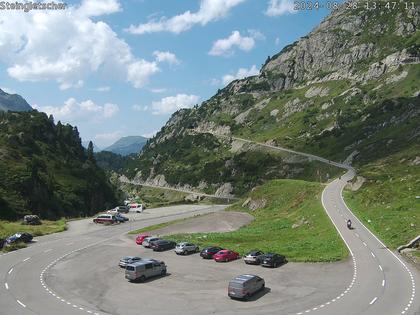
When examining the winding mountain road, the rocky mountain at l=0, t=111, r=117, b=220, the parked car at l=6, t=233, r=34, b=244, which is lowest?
the winding mountain road

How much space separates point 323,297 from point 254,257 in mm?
15892

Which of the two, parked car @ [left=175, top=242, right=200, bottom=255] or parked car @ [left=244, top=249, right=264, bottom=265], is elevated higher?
parked car @ [left=175, top=242, right=200, bottom=255]

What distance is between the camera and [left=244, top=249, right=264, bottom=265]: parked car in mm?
54531

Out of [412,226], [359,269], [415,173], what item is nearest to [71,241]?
[359,269]

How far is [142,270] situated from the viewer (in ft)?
157

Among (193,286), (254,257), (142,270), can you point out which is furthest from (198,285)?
(254,257)

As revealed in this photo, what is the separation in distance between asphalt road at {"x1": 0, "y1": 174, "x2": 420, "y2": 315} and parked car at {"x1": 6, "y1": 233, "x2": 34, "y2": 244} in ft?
17.0

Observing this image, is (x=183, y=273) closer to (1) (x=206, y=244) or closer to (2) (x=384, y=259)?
(1) (x=206, y=244)

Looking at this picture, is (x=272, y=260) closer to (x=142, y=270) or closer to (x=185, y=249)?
(x=142, y=270)

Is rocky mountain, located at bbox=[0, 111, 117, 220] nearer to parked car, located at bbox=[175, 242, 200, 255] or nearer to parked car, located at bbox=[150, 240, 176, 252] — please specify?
parked car, located at bbox=[150, 240, 176, 252]

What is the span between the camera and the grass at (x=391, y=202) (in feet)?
198

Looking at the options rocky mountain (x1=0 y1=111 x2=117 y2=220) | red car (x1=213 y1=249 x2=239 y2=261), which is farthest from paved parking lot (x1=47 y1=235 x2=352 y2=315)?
rocky mountain (x1=0 y1=111 x2=117 y2=220)

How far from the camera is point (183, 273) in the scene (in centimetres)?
5209

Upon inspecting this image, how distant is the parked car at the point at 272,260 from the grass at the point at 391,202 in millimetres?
14803
